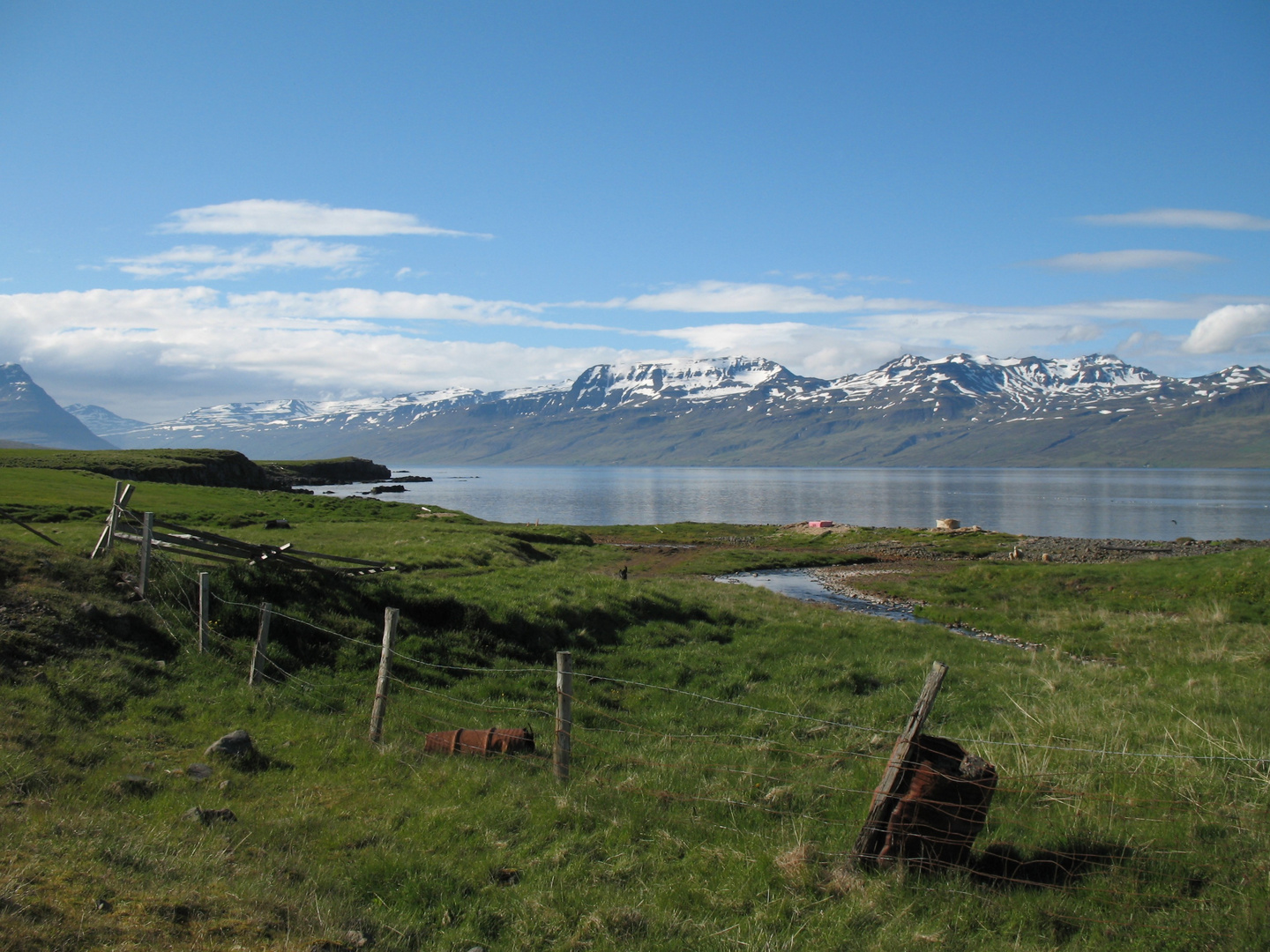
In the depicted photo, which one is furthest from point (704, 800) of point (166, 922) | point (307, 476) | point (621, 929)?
point (307, 476)

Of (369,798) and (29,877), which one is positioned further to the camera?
(369,798)

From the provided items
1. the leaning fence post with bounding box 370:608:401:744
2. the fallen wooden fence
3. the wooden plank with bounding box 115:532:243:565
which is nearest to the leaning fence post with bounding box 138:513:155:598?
the fallen wooden fence

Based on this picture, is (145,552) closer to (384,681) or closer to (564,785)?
(384,681)

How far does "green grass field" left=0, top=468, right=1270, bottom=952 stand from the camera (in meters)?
6.55

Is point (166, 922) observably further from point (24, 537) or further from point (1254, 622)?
point (1254, 622)

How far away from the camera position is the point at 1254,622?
2562 centimetres

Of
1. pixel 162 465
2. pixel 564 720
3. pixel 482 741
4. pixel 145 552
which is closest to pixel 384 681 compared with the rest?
pixel 482 741

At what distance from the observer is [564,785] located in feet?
32.3

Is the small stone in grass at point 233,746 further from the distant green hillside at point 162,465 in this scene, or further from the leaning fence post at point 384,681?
the distant green hillside at point 162,465

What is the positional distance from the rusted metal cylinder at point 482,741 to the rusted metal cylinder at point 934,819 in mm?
5568

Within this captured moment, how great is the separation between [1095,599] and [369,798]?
3355cm

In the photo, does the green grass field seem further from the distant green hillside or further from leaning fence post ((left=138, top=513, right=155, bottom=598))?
the distant green hillside

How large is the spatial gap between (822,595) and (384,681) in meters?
31.8

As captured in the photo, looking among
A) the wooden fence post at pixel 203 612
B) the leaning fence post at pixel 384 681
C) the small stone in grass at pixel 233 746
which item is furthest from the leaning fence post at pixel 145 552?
the leaning fence post at pixel 384 681
